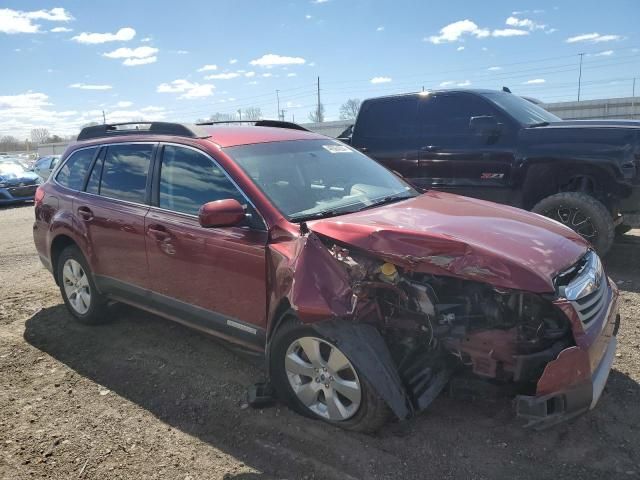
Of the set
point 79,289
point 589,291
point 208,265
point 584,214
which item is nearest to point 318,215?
point 208,265

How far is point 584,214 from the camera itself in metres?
5.59

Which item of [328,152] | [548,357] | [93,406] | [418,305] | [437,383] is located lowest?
[93,406]

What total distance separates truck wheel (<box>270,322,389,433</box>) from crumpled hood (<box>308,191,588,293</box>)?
2.05 feet

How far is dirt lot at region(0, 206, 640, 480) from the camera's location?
9.05ft

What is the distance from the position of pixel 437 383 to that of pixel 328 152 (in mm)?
2092

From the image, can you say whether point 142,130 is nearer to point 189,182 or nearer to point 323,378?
point 189,182

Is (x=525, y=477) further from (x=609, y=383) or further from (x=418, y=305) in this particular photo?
(x=609, y=383)

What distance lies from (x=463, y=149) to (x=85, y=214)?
4446 mm

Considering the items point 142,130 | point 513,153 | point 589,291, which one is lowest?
point 589,291

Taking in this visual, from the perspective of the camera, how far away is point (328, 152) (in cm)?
421

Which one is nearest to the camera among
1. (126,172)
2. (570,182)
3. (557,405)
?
(557,405)

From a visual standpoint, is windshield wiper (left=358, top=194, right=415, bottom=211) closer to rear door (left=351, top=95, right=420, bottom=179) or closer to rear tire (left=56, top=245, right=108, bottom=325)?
rear tire (left=56, top=245, right=108, bottom=325)

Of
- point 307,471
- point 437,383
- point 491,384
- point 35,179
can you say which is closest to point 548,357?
point 491,384

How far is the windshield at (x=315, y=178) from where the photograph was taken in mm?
3434
